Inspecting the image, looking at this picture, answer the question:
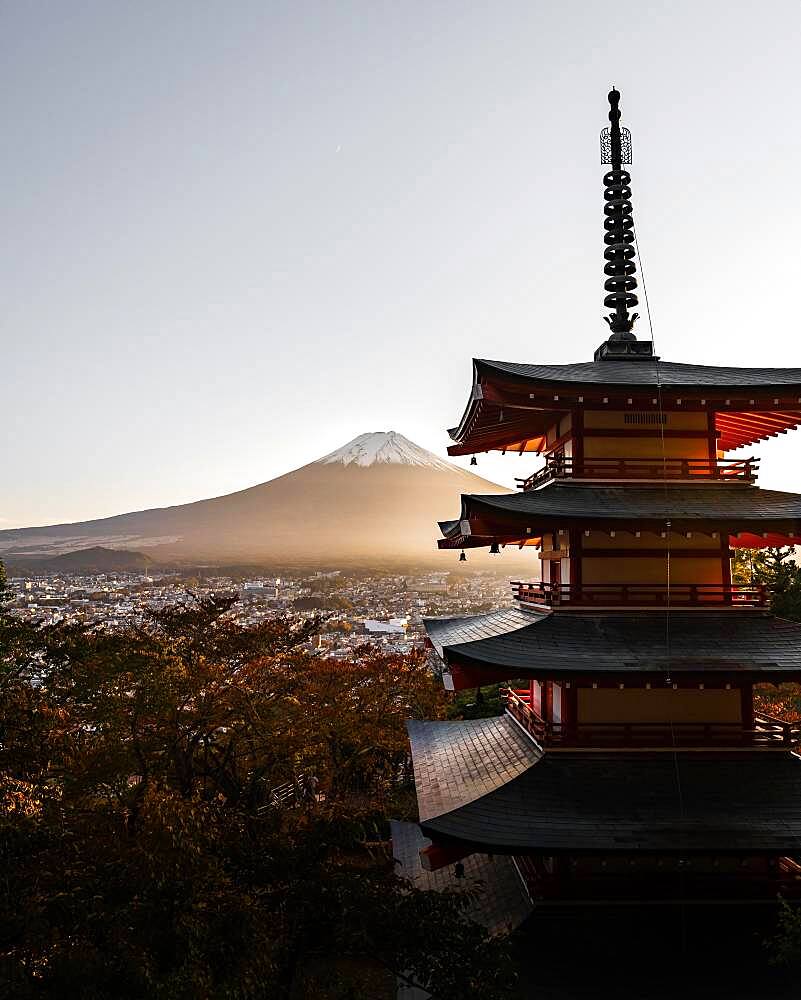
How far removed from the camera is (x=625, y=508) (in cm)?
1023

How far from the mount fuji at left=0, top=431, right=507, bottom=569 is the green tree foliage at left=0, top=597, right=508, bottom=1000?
278 feet

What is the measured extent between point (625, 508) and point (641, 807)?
13.0 ft

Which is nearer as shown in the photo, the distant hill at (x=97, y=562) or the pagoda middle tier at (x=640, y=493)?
the pagoda middle tier at (x=640, y=493)

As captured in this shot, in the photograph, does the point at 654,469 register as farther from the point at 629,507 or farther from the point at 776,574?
the point at 776,574

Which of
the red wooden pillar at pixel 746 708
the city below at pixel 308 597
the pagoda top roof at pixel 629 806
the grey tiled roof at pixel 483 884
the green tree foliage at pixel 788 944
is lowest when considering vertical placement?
the city below at pixel 308 597

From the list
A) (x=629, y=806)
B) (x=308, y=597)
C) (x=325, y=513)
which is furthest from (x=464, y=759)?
(x=325, y=513)

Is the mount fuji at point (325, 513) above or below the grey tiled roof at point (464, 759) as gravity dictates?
above

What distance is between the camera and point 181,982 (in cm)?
613

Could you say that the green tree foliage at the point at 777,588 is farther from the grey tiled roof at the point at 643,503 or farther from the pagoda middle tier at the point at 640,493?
the grey tiled roof at the point at 643,503

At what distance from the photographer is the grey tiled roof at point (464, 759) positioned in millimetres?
10094

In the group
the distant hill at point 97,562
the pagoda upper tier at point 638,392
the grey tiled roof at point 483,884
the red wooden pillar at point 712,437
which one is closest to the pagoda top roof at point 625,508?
the red wooden pillar at point 712,437

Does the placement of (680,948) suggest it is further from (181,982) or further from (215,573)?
(215,573)

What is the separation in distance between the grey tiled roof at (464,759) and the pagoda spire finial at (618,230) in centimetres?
728

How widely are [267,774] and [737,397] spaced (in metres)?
14.2
